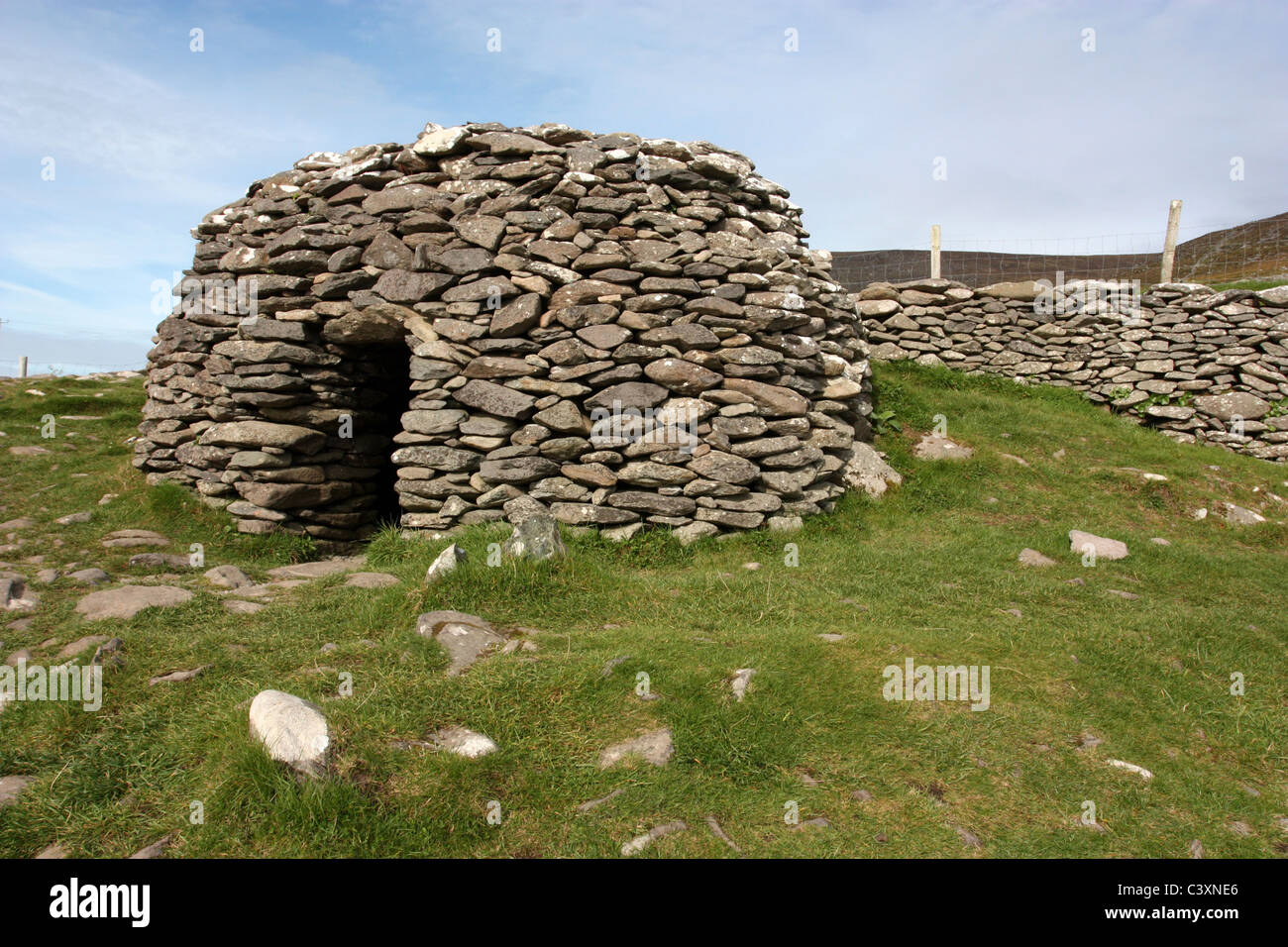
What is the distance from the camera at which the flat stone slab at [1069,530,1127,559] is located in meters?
8.12

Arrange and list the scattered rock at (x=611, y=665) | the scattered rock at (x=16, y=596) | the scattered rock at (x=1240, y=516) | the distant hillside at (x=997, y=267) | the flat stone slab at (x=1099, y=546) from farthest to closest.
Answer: the distant hillside at (x=997, y=267) → the scattered rock at (x=1240, y=516) → the flat stone slab at (x=1099, y=546) → the scattered rock at (x=16, y=596) → the scattered rock at (x=611, y=665)

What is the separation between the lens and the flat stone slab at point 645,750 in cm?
402

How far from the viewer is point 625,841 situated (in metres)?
3.54

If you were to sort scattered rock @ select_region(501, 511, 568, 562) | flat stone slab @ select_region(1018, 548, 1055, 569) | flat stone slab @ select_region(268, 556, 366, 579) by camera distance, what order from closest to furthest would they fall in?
scattered rock @ select_region(501, 511, 568, 562), flat stone slab @ select_region(268, 556, 366, 579), flat stone slab @ select_region(1018, 548, 1055, 569)

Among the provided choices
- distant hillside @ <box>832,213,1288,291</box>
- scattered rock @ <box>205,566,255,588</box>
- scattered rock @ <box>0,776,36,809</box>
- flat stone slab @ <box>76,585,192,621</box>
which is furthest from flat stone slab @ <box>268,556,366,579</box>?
distant hillside @ <box>832,213,1288,291</box>

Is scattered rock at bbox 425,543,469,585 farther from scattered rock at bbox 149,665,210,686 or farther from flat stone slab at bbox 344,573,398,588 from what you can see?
scattered rock at bbox 149,665,210,686

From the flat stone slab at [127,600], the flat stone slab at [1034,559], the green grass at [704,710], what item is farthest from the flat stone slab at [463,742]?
the flat stone slab at [1034,559]

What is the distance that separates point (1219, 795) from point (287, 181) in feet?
36.5

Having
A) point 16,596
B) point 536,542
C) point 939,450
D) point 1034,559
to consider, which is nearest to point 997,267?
point 939,450

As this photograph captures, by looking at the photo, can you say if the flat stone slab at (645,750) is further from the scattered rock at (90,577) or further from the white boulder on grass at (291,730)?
the scattered rock at (90,577)

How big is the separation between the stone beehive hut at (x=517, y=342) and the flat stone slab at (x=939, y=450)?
1529mm

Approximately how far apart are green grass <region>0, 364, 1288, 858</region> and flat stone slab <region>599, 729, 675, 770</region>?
0.06 metres
